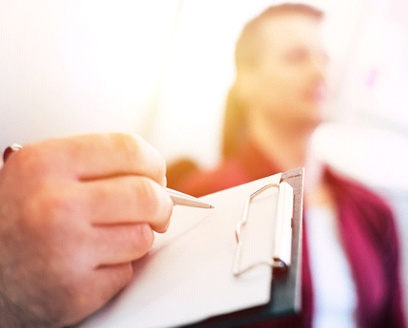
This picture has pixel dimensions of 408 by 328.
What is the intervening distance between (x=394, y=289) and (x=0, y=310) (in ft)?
1.18

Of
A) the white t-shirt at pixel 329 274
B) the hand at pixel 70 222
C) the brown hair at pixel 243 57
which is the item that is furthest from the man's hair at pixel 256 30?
the hand at pixel 70 222

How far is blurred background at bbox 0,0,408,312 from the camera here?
517 millimetres

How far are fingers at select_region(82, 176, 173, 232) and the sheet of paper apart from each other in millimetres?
33

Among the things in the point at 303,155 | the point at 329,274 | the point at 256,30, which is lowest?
the point at 329,274

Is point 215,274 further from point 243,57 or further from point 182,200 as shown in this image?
point 243,57

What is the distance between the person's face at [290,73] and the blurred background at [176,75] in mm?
15

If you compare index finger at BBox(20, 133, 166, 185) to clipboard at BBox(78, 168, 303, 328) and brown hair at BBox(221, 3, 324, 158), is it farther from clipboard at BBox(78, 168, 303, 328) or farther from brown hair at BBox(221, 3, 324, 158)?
brown hair at BBox(221, 3, 324, 158)

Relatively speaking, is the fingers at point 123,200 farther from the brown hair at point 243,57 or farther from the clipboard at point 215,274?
the brown hair at point 243,57

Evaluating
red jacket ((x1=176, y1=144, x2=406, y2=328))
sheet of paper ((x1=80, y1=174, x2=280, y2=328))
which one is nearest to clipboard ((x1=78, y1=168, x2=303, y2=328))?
sheet of paper ((x1=80, y1=174, x2=280, y2=328))

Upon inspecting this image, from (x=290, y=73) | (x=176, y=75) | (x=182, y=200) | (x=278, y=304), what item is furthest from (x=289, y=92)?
(x=278, y=304)

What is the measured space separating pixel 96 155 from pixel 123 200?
1.2 inches

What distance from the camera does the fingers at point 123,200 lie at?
0.29 meters

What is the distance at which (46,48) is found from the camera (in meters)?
0.53

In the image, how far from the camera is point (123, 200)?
0.96 feet
